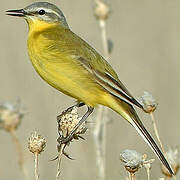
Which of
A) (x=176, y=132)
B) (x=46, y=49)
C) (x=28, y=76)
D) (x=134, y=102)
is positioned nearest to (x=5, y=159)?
(x=28, y=76)

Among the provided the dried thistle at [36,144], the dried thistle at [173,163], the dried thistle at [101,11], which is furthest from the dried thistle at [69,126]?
the dried thistle at [101,11]

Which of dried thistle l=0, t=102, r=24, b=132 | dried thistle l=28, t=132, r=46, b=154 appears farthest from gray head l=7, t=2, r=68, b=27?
dried thistle l=28, t=132, r=46, b=154

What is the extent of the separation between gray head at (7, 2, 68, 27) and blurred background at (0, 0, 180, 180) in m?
0.82

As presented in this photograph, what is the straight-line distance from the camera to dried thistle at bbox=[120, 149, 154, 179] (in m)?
3.76

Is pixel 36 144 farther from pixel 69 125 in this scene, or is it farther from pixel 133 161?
pixel 133 161

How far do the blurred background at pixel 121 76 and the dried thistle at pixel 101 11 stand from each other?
Result: 0.23 m

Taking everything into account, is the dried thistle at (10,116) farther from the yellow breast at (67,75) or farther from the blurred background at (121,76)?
the blurred background at (121,76)

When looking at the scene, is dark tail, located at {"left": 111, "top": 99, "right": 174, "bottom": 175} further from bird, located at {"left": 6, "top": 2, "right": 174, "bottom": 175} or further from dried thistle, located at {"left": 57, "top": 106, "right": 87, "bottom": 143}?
dried thistle, located at {"left": 57, "top": 106, "right": 87, "bottom": 143}

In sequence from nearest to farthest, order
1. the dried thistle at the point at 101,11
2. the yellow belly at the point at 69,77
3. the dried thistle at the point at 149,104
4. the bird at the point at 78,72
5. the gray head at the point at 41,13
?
the dried thistle at the point at 149,104 < the bird at the point at 78,72 < the yellow belly at the point at 69,77 < the gray head at the point at 41,13 < the dried thistle at the point at 101,11

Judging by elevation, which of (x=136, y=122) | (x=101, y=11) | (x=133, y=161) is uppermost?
(x=101, y=11)

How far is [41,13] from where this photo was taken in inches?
225

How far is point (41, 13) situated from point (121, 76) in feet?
9.57

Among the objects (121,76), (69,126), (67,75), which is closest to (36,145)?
(69,126)

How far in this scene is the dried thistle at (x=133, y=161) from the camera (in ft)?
12.3
